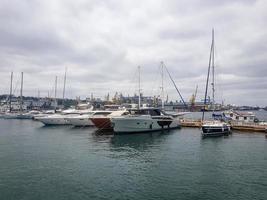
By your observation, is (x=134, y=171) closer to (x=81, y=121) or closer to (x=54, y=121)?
(x=81, y=121)

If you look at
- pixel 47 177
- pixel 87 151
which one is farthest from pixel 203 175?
pixel 87 151

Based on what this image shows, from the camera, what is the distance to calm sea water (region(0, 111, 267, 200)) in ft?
67.8

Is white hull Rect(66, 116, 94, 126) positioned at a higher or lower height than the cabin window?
lower

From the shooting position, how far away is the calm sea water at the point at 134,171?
20.7 meters

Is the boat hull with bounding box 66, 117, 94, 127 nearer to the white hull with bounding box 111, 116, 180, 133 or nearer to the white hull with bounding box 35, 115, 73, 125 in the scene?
the white hull with bounding box 35, 115, 73, 125

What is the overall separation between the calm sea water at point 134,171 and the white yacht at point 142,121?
13.5 meters

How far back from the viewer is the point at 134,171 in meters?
26.9

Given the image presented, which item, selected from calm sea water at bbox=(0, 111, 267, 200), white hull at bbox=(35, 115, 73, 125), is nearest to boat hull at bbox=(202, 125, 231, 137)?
calm sea water at bbox=(0, 111, 267, 200)

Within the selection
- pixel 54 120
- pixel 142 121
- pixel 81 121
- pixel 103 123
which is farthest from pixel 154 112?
pixel 54 120

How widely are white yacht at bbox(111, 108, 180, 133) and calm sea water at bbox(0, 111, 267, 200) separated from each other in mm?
13457

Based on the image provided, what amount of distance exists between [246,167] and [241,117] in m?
45.0

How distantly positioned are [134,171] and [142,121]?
31.1m

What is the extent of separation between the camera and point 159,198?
1970 cm

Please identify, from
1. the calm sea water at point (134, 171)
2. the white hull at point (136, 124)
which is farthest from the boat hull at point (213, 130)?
the white hull at point (136, 124)
